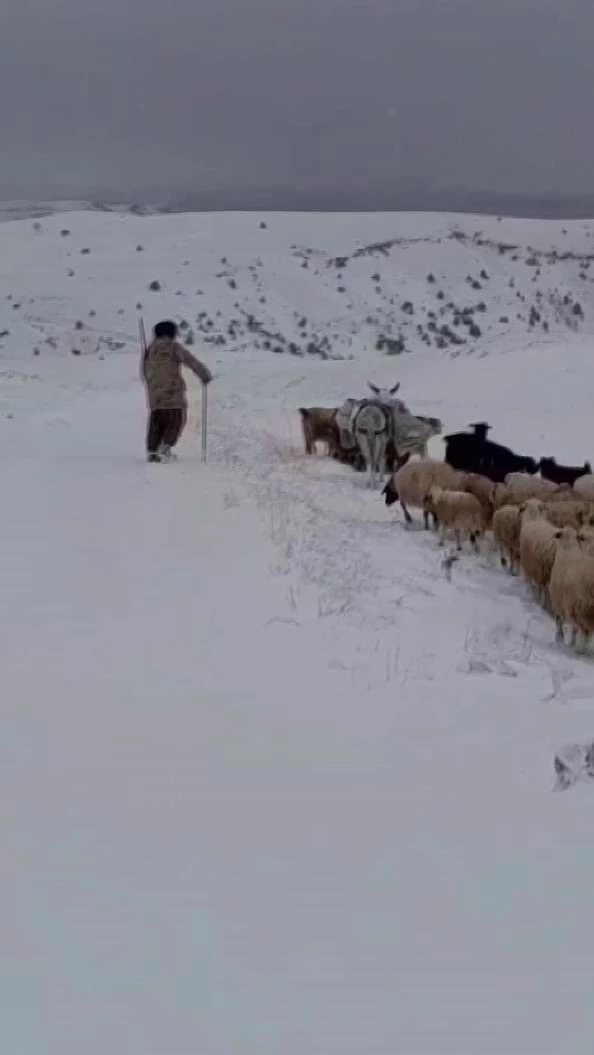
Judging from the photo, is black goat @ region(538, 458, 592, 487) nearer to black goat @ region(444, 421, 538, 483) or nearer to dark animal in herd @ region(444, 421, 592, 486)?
dark animal in herd @ region(444, 421, 592, 486)

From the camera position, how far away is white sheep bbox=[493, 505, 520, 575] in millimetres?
9055

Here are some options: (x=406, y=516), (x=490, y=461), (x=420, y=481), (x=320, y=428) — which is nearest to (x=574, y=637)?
(x=420, y=481)

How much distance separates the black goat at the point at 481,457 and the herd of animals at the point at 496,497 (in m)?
0.01

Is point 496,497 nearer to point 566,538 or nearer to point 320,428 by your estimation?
point 566,538

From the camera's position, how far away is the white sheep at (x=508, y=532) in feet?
29.7

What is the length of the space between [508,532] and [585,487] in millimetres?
1730

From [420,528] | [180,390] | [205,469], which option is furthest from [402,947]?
[180,390]

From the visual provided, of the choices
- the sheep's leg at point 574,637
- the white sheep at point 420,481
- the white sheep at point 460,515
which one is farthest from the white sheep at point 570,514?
the white sheep at point 420,481

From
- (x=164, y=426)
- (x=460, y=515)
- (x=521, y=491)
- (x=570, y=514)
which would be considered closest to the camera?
(x=570, y=514)

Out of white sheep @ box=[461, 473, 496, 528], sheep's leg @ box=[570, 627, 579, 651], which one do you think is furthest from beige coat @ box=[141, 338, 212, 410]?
sheep's leg @ box=[570, 627, 579, 651]

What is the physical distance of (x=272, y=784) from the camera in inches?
154

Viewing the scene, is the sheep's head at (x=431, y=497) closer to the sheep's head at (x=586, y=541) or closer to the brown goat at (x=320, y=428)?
the sheep's head at (x=586, y=541)

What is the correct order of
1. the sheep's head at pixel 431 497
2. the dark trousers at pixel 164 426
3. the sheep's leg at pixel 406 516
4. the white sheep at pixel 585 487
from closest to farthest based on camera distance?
1. the white sheep at pixel 585 487
2. the sheep's head at pixel 431 497
3. the sheep's leg at pixel 406 516
4. the dark trousers at pixel 164 426

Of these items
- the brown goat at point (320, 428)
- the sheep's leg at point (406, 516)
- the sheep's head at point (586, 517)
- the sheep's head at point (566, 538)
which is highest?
the sheep's head at point (566, 538)
